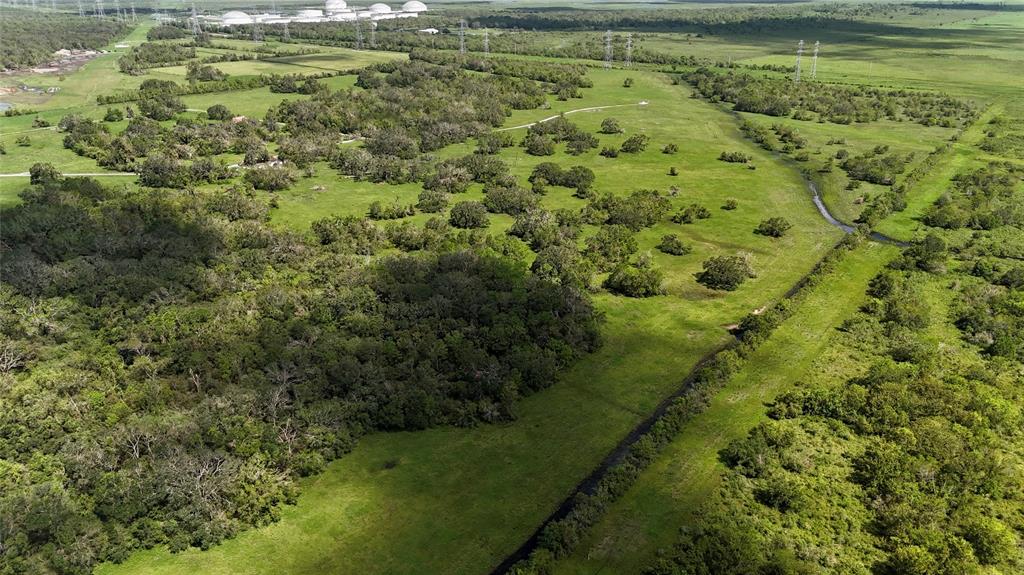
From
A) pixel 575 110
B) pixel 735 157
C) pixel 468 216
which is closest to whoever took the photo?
pixel 468 216

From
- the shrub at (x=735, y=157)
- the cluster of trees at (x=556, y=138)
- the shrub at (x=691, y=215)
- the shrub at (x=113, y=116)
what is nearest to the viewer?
the shrub at (x=691, y=215)

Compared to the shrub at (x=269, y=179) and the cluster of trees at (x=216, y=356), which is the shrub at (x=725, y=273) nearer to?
the cluster of trees at (x=216, y=356)

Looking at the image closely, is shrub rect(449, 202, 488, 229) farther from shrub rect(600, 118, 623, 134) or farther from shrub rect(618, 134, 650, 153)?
shrub rect(600, 118, 623, 134)

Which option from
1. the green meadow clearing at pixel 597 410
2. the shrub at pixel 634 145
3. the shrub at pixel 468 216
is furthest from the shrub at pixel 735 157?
the shrub at pixel 468 216

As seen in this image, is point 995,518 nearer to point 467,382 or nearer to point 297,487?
point 467,382

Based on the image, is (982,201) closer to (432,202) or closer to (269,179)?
(432,202)

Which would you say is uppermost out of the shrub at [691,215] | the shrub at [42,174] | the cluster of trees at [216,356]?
the shrub at [42,174]

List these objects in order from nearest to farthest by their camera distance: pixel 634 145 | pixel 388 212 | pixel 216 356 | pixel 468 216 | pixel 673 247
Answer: pixel 216 356 < pixel 673 247 < pixel 468 216 < pixel 388 212 < pixel 634 145

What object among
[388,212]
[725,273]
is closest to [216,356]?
[388,212]

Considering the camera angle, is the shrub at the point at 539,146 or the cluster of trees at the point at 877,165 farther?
the shrub at the point at 539,146
